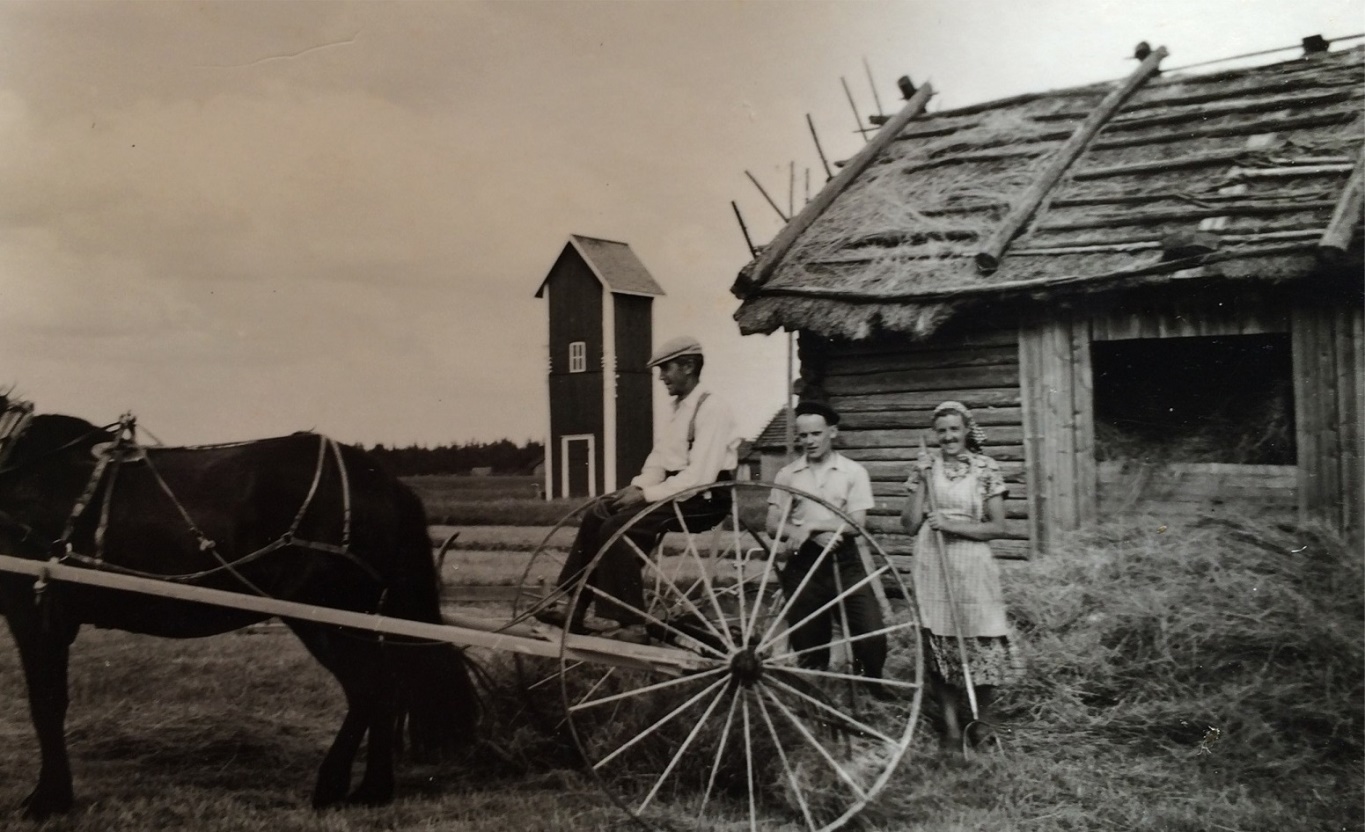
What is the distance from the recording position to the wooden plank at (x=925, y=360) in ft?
21.2

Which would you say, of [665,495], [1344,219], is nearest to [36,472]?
[665,495]

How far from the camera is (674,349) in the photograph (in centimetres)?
441

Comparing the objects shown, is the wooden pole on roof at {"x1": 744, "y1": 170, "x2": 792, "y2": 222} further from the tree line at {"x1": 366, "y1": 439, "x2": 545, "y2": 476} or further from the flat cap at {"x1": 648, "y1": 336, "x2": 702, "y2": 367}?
the tree line at {"x1": 366, "y1": 439, "x2": 545, "y2": 476}

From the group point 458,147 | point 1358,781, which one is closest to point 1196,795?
point 1358,781

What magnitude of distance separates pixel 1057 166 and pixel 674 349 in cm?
398

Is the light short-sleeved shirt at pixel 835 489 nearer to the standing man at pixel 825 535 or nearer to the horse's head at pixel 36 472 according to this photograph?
the standing man at pixel 825 535

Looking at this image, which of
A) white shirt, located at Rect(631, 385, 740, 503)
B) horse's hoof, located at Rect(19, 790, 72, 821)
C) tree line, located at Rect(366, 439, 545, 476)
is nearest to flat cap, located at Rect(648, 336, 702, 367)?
white shirt, located at Rect(631, 385, 740, 503)

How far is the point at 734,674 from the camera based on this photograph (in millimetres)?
3779

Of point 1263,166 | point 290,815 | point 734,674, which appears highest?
point 1263,166

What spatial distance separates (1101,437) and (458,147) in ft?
16.2

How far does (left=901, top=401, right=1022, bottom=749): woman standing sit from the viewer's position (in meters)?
4.47

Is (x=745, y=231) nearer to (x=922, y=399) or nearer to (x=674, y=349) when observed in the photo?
(x=922, y=399)

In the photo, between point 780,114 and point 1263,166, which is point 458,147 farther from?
point 1263,166

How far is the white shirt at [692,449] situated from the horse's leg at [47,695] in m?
2.86
